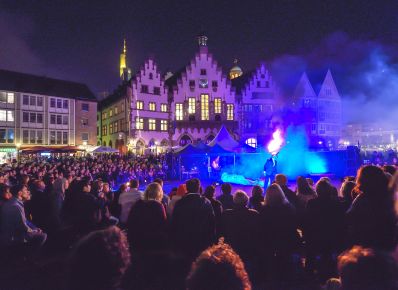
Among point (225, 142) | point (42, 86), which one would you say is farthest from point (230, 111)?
point (42, 86)

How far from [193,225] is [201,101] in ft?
136

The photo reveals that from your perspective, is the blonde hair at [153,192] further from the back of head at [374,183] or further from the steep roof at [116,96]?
the steep roof at [116,96]

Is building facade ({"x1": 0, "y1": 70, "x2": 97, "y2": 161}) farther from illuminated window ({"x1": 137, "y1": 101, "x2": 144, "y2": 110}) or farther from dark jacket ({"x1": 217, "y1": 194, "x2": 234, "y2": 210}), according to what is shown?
dark jacket ({"x1": 217, "y1": 194, "x2": 234, "y2": 210})

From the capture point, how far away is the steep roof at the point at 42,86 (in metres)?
45.2

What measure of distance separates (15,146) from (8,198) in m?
43.3

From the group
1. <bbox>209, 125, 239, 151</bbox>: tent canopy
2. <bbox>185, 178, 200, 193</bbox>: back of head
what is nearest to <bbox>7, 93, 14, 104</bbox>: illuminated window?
<bbox>209, 125, 239, 151</bbox>: tent canopy

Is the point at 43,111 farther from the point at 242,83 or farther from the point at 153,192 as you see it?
the point at 153,192

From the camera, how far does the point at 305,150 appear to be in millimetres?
26000

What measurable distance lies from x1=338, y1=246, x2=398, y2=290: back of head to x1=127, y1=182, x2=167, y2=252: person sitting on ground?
3.67 metres

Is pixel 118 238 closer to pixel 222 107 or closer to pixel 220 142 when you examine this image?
pixel 220 142

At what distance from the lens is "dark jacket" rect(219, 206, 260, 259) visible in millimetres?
5133

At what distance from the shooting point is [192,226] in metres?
5.13

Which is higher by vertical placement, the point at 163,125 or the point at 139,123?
the point at 139,123

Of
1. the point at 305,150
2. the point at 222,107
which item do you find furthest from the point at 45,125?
the point at 305,150
